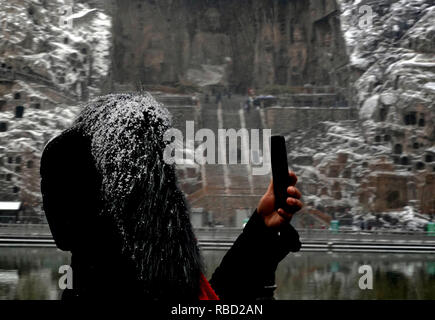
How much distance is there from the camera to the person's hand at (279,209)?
2.72 ft

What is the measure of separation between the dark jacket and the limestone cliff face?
98.1 feet

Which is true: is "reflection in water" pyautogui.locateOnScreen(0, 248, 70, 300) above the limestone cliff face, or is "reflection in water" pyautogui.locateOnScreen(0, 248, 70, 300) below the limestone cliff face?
below

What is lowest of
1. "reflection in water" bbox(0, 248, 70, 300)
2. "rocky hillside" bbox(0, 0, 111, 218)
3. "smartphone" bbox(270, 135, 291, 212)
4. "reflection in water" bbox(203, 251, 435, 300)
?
"reflection in water" bbox(203, 251, 435, 300)

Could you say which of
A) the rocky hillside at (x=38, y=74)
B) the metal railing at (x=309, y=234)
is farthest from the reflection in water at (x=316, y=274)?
the rocky hillside at (x=38, y=74)

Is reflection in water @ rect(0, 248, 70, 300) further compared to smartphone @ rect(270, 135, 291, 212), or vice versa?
reflection in water @ rect(0, 248, 70, 300)

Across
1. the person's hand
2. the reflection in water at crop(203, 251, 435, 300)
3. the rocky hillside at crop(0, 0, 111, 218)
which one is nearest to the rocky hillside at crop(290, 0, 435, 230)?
the reflection in water at crop(203, 251, 435, 300)

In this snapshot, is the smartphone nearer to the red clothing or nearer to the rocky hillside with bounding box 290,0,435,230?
the red clothing

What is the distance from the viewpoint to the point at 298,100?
26234 millimetres

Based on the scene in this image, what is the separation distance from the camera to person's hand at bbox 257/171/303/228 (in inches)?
32.7

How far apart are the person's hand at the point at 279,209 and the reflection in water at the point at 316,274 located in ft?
20.1

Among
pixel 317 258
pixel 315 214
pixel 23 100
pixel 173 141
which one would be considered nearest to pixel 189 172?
pixel 315 214

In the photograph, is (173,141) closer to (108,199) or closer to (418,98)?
(108,199)

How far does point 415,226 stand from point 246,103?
404 inches

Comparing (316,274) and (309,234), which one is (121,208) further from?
(309,234)
